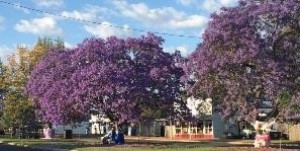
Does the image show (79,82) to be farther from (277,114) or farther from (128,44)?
(277,114)

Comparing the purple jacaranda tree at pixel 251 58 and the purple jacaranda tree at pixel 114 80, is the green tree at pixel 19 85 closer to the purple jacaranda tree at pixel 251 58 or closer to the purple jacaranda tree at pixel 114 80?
the purple jacaranda tree at pixel 114 80

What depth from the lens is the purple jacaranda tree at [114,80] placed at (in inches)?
1705

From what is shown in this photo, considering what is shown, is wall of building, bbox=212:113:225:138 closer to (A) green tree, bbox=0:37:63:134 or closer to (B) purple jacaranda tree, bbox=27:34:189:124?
(A) green tree, bbox=0:37:63:134

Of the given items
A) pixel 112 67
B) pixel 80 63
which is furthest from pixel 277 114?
pixel 80 63

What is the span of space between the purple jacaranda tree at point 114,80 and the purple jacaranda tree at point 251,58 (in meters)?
9.86

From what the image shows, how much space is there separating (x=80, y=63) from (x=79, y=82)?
2434mm

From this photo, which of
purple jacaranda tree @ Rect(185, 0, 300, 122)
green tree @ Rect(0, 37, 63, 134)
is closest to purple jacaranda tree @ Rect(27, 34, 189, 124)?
purple jacaranda tree @ Rect(185, 0, 300, 122)

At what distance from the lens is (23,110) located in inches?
2840

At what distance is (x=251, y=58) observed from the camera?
31.1 m

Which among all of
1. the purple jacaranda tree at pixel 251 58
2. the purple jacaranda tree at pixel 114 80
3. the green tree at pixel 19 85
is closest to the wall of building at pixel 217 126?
the green tree at pixel 19 85

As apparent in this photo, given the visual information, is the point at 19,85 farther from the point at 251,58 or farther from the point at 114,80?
the point at 251,58

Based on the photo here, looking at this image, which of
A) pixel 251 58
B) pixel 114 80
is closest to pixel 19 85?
pixel 114 80

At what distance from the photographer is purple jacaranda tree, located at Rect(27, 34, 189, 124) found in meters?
43.3

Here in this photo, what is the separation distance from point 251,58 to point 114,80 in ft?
46.3
